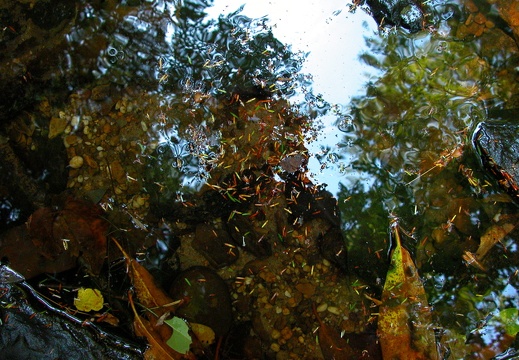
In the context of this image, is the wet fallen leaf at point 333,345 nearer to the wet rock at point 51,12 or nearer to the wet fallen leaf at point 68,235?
the wet fallen leaf at point 68,235

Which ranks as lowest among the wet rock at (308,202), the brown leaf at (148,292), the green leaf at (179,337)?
the green leaf at (179,337)

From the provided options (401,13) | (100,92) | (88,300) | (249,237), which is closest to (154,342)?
(88,300)

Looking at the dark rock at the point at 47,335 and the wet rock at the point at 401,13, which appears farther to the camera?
the wet rock at the point at 401,13

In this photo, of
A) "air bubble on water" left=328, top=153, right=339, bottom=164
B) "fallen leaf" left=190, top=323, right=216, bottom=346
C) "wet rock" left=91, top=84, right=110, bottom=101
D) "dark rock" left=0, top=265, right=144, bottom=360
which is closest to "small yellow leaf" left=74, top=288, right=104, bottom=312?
"dark rock" left=0, top=265, right=144, bottom=360

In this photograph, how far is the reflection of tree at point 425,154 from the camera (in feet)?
9.16

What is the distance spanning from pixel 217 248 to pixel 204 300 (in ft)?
1.10

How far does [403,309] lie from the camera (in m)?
2.71

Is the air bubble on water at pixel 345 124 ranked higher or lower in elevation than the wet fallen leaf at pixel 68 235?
higher

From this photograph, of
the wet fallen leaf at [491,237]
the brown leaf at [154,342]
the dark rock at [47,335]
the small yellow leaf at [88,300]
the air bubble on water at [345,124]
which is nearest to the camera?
the dark rock at [47,335]

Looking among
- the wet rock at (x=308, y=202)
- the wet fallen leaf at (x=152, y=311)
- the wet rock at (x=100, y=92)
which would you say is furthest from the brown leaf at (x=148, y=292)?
the wet rock at (x=100, y=92)

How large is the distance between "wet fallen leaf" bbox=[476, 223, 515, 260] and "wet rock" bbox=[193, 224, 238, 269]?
1.57 metres

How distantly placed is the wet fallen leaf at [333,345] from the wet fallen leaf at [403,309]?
0.22 metres

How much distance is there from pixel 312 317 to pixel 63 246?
5.41 feet

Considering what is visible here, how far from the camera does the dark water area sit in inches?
109
